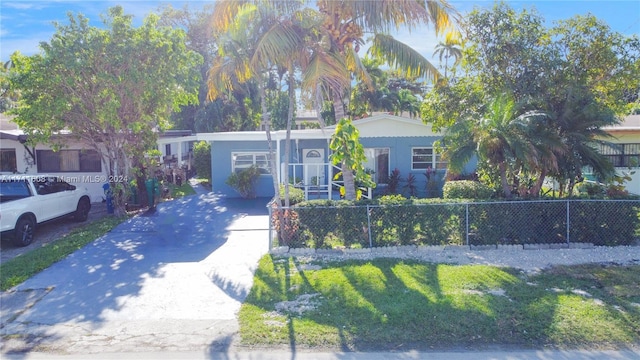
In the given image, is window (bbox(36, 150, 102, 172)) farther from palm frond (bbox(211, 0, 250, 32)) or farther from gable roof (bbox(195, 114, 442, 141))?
palm frond (bbox(211, 0, 250, 32))

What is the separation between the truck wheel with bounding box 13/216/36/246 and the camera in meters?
10.1

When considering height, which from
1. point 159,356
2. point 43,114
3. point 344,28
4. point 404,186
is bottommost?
point 159,356

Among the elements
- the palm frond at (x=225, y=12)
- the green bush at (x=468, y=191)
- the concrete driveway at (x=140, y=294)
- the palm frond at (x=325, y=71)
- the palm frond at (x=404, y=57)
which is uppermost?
the palm frond at (x=225, y=12)

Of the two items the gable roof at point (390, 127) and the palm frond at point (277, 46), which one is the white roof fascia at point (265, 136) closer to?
the gable roof at point (390, 127)

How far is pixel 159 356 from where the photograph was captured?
520 cm

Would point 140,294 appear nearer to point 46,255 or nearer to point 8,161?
point 46,255

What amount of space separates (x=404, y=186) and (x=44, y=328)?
44.0ft

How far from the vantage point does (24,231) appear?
10.3 metres

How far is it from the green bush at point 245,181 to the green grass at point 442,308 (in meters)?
9.39

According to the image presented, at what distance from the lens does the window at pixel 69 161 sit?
56.0ft

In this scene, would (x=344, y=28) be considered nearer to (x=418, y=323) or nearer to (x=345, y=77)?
(x=345, y=77)

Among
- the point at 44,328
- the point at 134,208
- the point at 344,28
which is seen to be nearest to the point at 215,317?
the point at 44,328

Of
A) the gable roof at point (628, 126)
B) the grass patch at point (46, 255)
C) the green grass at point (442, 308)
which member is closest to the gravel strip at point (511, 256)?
the green grass at point (442, 308)

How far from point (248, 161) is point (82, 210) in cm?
672
